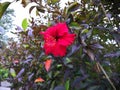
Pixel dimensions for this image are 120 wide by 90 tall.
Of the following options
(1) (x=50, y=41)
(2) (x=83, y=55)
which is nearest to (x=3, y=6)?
(1) (x=50, y=41)

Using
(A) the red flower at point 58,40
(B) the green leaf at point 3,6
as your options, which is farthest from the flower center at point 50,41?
(B) the green leaf at point 3,6

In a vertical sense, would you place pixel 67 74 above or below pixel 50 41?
below

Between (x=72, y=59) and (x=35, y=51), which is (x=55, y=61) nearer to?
(x=72, y=59)

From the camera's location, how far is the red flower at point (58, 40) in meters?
1.32

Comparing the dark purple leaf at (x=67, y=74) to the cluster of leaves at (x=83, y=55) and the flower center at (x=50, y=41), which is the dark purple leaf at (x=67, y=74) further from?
the flower center at (x=50, y=41)

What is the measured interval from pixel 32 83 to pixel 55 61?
0.57 m

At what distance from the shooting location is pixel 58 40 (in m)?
1.36

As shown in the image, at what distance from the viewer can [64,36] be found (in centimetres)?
134

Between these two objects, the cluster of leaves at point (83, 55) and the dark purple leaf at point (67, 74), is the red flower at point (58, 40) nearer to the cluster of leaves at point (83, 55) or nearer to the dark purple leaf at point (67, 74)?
the cluster of leaves at point (83, 55)

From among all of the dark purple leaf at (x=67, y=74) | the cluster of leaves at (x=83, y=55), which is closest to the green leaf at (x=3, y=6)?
the cluster of leaves at (x=83, y=55)

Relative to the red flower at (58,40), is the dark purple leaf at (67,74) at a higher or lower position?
lower

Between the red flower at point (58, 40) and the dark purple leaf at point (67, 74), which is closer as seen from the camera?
the red flower at point (58, 40)

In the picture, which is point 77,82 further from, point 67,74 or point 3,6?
point 3,6

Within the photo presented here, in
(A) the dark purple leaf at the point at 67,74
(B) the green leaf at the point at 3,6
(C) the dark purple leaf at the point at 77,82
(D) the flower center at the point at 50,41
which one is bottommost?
(C) the dark purple leaf at the point at 77,82
